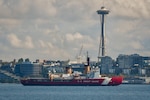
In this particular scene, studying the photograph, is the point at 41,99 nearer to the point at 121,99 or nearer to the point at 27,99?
the point at 27,99

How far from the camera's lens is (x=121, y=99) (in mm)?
159125

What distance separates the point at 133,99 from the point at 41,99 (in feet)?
68.0

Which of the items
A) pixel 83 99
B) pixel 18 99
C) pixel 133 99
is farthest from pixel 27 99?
pixel 133 99

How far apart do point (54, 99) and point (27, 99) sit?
5742 millimetres

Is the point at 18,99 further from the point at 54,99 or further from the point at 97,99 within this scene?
the point at 97,99

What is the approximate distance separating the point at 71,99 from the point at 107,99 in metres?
9.45

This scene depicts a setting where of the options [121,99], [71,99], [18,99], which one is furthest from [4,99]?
[121,99]

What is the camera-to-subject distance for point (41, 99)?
508ft

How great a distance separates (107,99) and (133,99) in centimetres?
586

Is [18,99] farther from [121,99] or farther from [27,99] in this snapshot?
[121,99]

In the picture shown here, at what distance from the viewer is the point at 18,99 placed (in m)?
153

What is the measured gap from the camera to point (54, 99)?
15475cm

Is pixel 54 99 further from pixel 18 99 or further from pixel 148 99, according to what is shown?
pixel 148 99

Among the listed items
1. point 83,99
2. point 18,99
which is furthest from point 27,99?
point 83,99
